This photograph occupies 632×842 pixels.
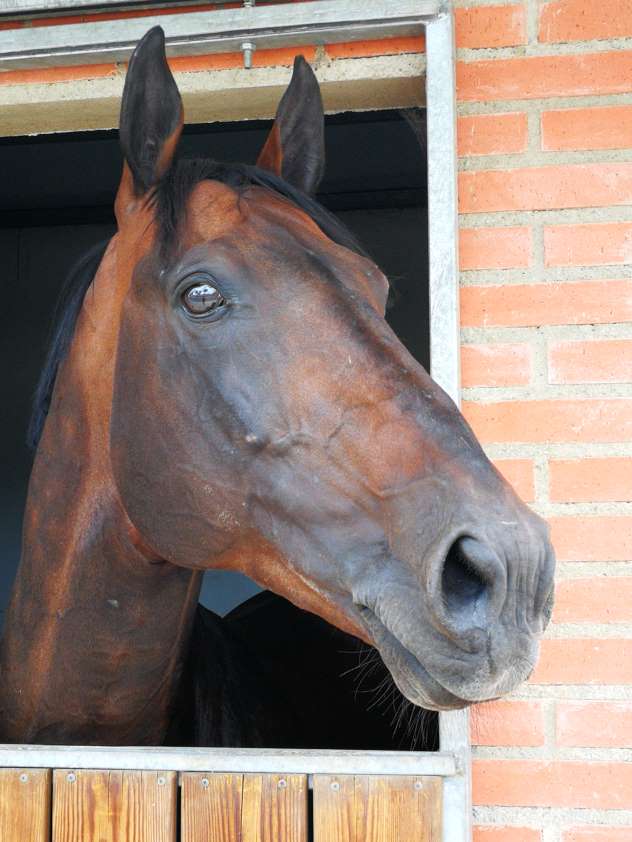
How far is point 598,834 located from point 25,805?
108cm

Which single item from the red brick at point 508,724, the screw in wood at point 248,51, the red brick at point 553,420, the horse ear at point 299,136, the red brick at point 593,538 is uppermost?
the screw in wood at point 248,51

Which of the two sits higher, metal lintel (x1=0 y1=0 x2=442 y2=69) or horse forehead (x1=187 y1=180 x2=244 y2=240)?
metal lintel (x1=0 y1=0 x2=442 y2=69)

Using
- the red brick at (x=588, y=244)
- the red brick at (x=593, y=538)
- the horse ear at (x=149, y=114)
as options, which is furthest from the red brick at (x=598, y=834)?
the horse ear at (x=149, y=114)

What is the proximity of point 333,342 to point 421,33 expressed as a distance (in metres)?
1.00

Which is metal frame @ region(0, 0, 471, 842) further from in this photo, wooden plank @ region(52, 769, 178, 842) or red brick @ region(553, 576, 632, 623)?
red brick @ region(553, 576, 632, 623)

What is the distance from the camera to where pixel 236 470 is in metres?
1.61

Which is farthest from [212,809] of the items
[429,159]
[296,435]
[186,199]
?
[429,159]

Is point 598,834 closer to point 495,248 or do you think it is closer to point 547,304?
point 547,304

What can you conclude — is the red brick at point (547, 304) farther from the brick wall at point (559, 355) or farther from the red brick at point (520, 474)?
the red brick at point (520, 474)

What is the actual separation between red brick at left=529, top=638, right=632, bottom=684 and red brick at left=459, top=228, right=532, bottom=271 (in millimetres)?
780

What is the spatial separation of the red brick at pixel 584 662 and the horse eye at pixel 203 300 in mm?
952

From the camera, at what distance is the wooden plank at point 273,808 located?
1.77 meters

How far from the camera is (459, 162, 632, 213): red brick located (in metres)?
2.12

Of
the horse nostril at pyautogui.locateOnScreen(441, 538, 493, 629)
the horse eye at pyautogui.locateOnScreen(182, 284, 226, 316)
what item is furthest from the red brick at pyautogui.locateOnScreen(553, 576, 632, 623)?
the horse eye at pyautogui.locateOnScreen(182, 284, 226, 316)
